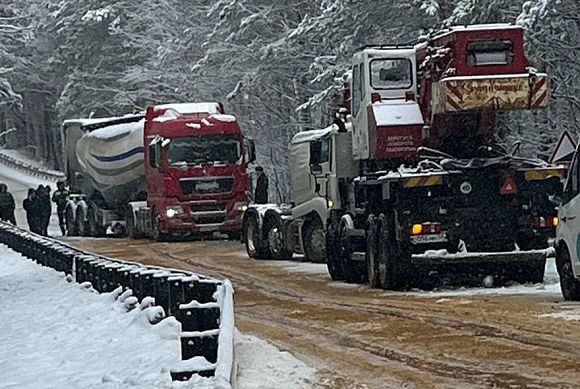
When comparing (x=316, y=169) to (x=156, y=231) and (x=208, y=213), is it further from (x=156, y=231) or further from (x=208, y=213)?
(x=156, y=231)

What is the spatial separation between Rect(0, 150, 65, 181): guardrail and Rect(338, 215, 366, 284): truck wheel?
6307 centimetres

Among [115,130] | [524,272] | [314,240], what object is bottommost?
[524,272]

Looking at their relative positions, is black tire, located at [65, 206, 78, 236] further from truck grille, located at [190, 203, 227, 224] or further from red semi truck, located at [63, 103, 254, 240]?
truck grille, located at [190, 203, 227, 224]

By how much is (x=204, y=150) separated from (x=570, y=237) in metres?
18.7

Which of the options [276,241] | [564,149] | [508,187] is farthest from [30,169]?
[508,187]

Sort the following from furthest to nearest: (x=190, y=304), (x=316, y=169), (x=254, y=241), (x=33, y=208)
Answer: (x=33, y=208)
(x=254, y=241)
(x=316, y=169)
(x=190, y=304)

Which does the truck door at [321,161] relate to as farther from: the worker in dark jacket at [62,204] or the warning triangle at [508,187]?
the worker in dark jacket at [62,204]

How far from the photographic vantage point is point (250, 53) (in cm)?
4384

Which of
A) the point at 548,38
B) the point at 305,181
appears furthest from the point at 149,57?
the point at 305,181

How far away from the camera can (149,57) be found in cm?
5809

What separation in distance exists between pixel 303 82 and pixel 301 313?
97.7 ft

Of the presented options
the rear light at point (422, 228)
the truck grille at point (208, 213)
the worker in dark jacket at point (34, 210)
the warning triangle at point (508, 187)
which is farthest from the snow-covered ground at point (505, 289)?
the worker in dark jacket at point (34, 210)

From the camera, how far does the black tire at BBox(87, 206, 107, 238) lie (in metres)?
40.0

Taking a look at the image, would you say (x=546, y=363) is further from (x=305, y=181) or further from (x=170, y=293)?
(x=305, y=181)
